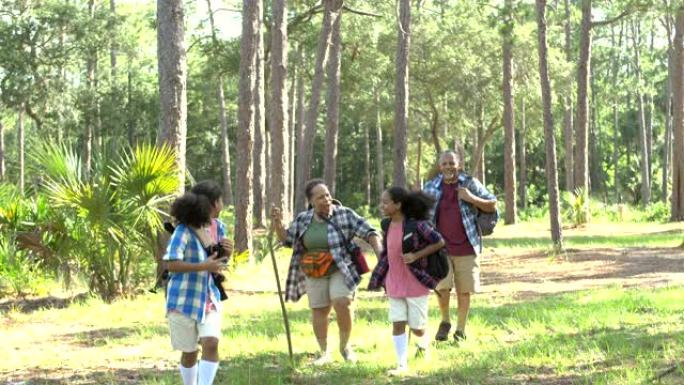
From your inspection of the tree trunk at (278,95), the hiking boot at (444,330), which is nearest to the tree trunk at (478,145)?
the tree trunk at (278,95)

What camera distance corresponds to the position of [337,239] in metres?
7.38

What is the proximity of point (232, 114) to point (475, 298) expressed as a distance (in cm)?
4775

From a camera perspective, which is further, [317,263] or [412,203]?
[317,263]

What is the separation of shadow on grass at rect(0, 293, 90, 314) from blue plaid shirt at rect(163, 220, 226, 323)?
6809 mm

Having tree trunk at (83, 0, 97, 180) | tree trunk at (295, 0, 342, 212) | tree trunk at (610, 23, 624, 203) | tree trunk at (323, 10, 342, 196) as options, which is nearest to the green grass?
tree trunk at (295, 0, 342, 212)

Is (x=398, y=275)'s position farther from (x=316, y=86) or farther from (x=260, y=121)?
(x=316, y=86)

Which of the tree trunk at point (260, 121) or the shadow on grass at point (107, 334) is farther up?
the tree trunk at point (260, 121)

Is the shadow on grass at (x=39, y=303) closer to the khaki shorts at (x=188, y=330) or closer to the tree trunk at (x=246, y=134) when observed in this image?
the tree trunk at (x=246, y=134)

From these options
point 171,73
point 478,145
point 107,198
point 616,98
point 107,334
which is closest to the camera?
→ point 107,334

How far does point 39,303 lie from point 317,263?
668 centimetres

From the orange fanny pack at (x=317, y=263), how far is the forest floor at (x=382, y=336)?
2.53 feet

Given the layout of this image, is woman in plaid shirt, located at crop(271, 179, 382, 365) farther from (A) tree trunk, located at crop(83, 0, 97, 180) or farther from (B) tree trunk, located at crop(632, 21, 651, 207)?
(B) tree trunk, located at crop(632, 21, 651, 207)

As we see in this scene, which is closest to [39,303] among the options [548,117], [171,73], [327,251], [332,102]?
[171,73]

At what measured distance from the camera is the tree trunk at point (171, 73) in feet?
44.2
